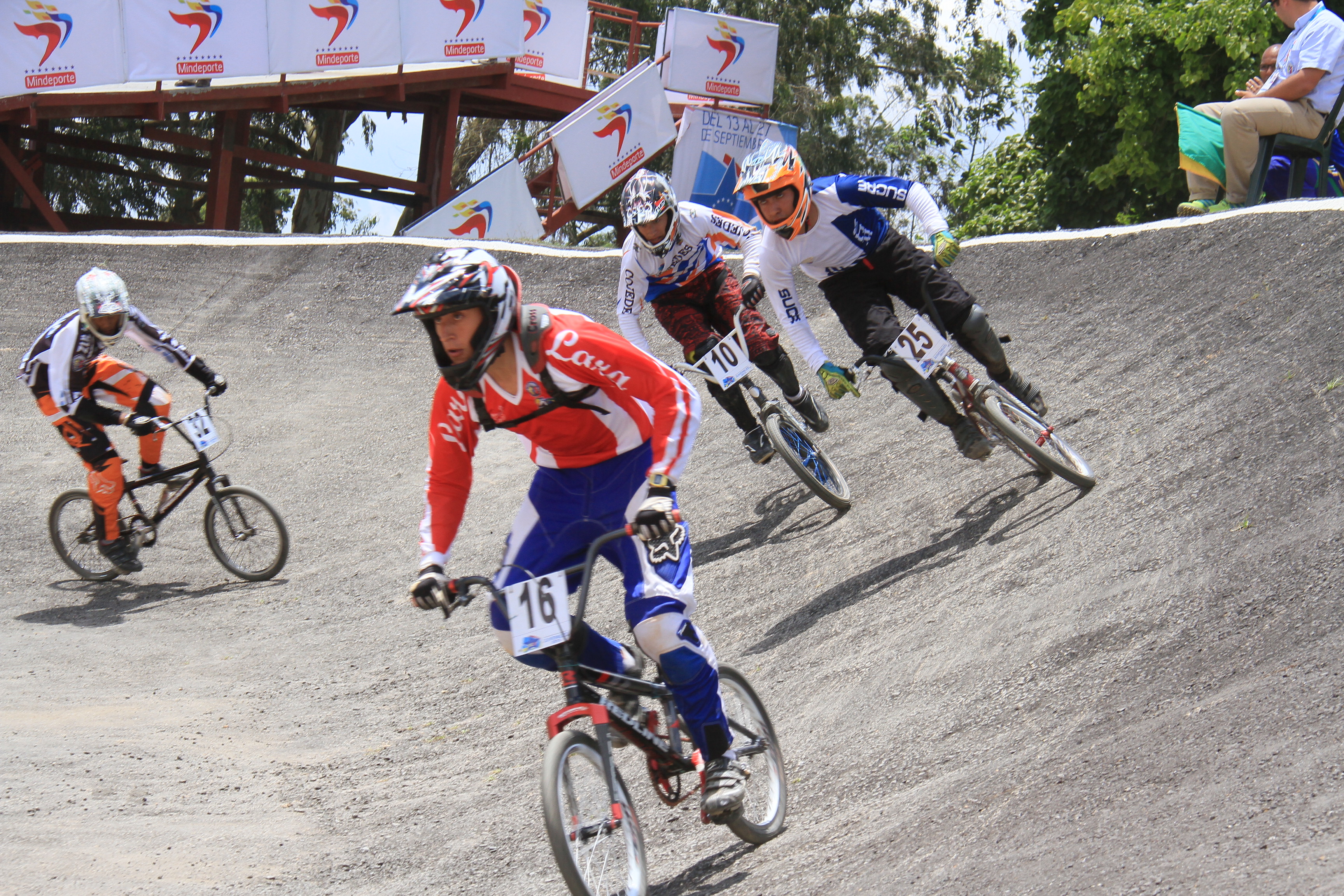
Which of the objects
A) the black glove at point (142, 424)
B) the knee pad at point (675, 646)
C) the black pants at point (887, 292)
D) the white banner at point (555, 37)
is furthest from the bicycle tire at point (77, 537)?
the white banner at point (555, 37)

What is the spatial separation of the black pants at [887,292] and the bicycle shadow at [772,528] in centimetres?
156

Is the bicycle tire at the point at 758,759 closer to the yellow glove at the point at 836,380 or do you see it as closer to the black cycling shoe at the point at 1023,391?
the yellow glove at the point at 836,380

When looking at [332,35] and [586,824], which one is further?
[332,35]

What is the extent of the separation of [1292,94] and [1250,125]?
1.19ft

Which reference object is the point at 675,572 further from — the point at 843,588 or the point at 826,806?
the point at 843,588

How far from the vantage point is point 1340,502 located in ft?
17.6

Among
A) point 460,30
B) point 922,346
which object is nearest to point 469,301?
point 922,346

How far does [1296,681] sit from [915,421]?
5.84 metres

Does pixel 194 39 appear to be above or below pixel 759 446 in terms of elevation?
below

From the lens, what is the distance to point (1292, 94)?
9.30 m

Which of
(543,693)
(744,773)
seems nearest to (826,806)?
(744,773)

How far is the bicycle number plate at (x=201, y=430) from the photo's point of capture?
943cm

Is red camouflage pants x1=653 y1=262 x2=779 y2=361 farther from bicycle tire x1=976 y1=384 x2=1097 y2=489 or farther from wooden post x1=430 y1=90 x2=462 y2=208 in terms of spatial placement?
wooden post x1=430 y1=90 x2=462 y2=208

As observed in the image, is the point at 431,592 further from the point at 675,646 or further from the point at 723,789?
the point at 723,789
